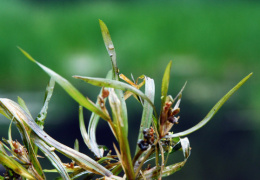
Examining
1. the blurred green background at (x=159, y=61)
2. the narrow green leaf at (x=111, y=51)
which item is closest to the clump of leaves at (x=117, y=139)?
the narrow green leaf at (x=111, y=51)

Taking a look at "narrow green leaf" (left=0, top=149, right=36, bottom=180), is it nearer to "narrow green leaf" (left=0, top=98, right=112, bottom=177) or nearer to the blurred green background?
"narrow green leaf" (left=0, top=98, right=112, bottom=177)

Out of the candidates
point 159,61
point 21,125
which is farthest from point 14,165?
point 159,61

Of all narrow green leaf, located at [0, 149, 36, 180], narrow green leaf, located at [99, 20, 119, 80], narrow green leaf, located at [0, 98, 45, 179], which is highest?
narrow green leaf, located at [99, 20, 119, 80]

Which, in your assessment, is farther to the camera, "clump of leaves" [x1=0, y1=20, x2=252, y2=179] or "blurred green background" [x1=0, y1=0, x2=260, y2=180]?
"blurred green background" [x1=0, y1=0, x2=260, y2=180]

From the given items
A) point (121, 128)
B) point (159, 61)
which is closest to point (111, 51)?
point (121, 128)

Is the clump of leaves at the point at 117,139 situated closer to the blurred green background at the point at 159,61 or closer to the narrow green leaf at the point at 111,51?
the narrow green leaf at the point at 111,51

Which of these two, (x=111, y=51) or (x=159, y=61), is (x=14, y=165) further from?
(x=159, y=61)

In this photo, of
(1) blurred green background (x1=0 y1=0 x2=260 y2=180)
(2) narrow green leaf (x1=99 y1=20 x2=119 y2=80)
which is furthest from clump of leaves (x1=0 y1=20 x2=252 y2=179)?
(1) blurred green background (x1=0 y1=0 x2=260 y2=180)

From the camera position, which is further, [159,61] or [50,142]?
[159,61]

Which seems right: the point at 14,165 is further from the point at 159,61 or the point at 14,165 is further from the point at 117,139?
the point at 159,61
